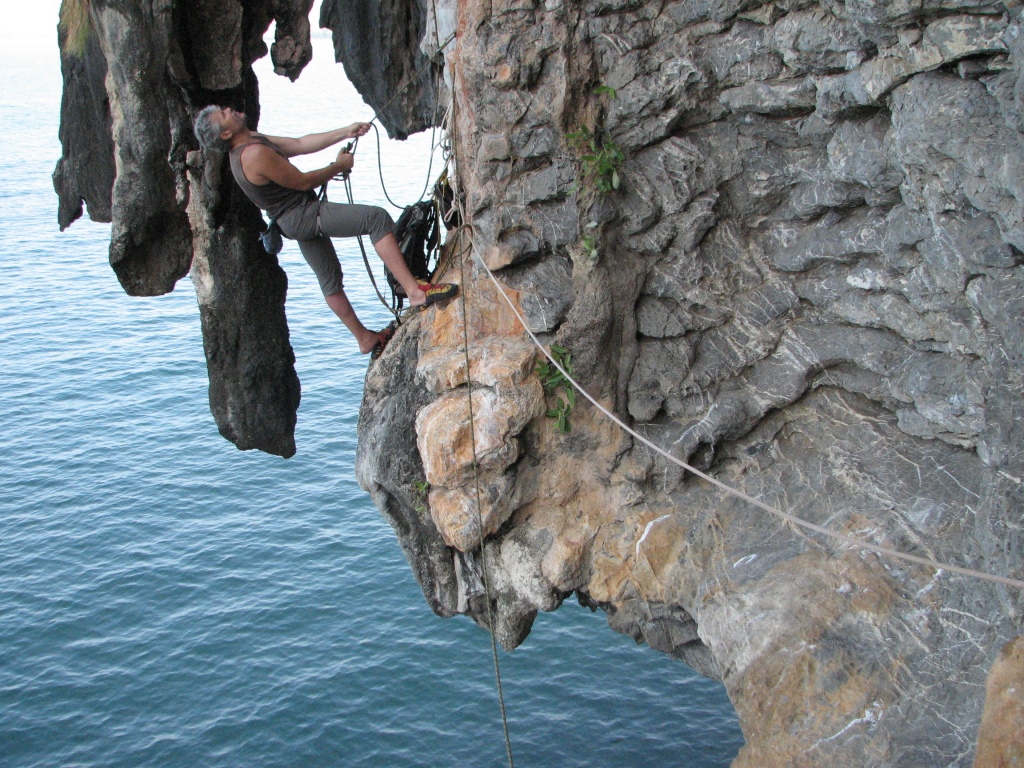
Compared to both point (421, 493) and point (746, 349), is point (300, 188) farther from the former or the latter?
point (746, 349)

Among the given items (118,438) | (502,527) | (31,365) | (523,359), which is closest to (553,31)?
(523,359)

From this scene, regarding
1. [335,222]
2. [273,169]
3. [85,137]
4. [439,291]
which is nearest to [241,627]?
[85,137]

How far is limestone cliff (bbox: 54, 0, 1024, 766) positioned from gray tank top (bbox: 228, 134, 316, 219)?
5.50 feet

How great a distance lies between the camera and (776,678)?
7.49 metres

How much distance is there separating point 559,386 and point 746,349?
5.71 feet

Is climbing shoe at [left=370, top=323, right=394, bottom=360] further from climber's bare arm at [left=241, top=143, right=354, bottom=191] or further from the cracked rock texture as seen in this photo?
climber's bare arm at [left=241, top=143, right=354, bottom=191]

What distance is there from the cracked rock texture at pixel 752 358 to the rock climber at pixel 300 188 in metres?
0.66

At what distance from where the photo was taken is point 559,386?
9.02m

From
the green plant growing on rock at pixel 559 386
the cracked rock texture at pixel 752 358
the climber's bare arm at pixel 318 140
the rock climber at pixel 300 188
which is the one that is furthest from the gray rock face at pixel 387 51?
the green plant growing on rock at pixel 559 386

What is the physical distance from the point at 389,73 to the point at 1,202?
1594 inches

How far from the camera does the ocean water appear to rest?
15406 millimetres

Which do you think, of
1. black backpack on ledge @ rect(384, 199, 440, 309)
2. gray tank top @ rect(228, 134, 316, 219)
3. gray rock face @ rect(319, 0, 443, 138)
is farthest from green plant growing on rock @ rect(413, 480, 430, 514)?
gray rock face @ rect(319, 0, 443, 138)

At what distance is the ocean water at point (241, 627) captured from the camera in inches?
607

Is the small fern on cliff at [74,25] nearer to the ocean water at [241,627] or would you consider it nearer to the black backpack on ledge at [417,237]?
the black backpack on ledge at [417,237]
